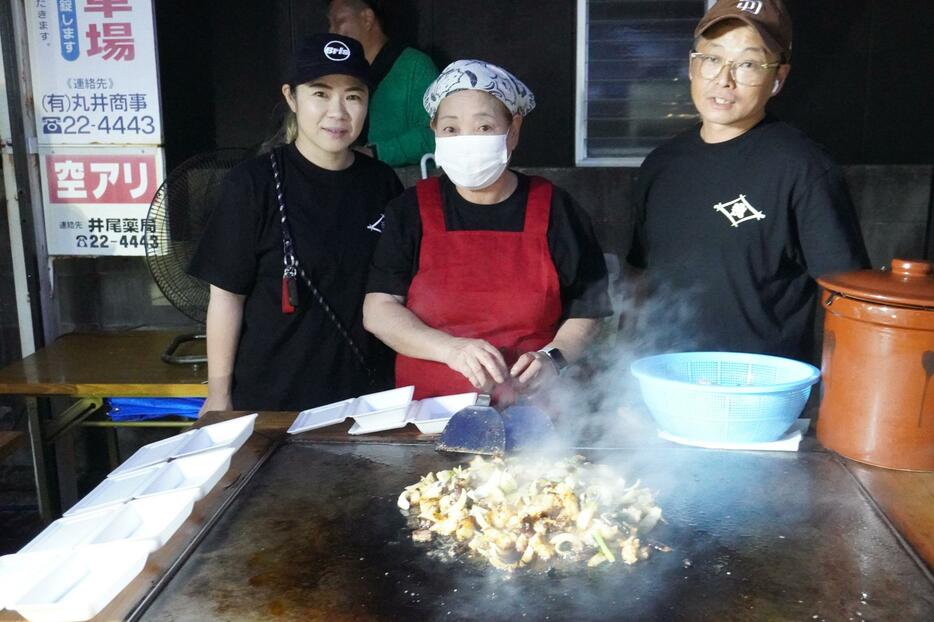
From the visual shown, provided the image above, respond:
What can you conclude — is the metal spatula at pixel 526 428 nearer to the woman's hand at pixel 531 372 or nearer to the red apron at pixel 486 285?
the woman's hand at pixel 531 372

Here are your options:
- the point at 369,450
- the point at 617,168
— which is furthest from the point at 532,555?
the point at 617,168

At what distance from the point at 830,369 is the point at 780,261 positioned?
767 mm

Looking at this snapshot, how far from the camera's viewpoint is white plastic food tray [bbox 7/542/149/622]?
4.42 ft

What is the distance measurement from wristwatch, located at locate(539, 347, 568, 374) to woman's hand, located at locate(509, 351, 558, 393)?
3 cm

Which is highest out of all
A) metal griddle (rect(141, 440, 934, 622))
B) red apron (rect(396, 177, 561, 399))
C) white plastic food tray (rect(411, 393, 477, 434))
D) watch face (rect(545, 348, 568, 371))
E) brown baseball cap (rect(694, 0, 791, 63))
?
brown baseball cap (rect(694, 0, 791, 63))

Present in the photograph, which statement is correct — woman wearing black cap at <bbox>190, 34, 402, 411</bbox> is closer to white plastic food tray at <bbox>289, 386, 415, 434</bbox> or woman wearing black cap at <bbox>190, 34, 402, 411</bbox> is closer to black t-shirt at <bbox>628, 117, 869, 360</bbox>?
white plastic food tray at <bbox>289, 386, 415, 434</bbox>

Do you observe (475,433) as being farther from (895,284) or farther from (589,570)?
(895,284)

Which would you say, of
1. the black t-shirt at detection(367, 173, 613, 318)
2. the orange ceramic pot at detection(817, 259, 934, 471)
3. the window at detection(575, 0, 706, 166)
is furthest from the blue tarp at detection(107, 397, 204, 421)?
the orange ceramic pot at detection(817, 259, 934, 471)

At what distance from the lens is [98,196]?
15.1 ft

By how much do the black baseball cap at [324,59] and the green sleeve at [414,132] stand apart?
205 centimetres

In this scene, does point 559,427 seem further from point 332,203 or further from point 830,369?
point 332,203

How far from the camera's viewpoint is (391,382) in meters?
3.19

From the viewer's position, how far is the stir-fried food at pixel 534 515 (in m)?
1.65

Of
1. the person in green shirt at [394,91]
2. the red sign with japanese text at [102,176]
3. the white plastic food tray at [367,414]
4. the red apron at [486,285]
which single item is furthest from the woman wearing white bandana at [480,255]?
the red sign with japanese text at [102,176]
